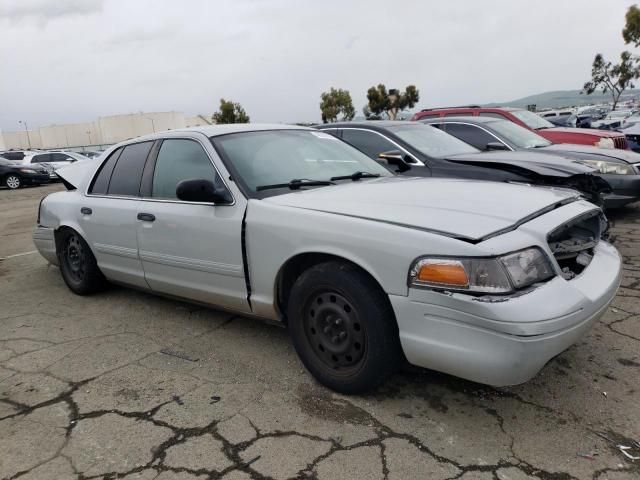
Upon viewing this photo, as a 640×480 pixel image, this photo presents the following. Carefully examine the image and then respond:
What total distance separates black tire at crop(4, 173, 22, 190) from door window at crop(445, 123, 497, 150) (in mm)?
18050

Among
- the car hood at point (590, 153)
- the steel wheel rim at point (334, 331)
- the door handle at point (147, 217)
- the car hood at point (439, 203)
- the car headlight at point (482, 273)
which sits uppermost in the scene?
the car hood at point (439, 203)

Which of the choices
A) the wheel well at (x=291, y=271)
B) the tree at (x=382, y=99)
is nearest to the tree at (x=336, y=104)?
the tree at (x=382, y=99)

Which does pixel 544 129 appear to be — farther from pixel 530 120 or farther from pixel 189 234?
pixel 189 234

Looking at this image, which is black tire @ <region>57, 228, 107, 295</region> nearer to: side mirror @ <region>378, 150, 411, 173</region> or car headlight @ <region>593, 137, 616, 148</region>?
side mirror @ <region>378, 150, 411, 173</region>

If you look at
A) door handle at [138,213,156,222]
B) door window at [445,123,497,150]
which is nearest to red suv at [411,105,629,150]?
door window at [445,123,497,150]

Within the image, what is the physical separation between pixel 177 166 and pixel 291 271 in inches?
52.3

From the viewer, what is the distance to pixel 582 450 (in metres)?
2.32

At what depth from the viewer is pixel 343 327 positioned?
2.74 meters

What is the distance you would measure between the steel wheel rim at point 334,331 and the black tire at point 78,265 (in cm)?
254

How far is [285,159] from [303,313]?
1.20 metres

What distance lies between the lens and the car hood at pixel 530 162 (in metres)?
5.26

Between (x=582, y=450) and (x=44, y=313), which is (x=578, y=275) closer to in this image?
(x=582, y=450)

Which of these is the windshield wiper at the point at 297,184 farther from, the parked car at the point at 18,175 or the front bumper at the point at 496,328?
the parked car at the point at 18,175

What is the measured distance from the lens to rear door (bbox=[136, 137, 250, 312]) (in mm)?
3260
